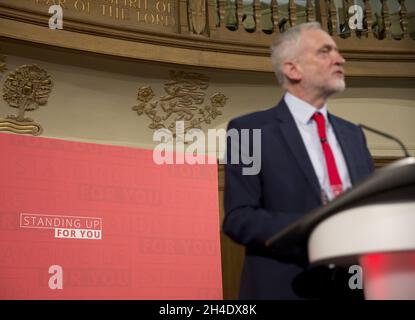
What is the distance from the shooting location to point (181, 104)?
5.74m

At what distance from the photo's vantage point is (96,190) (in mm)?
4641

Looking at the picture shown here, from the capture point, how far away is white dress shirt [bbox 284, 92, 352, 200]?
169 cm

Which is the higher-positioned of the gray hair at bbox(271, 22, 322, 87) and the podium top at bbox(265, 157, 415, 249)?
the gray hair at bbox(271, 22, 322, 87)

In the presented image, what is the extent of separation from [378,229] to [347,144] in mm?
573

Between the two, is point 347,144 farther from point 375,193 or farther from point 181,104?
point 181,104

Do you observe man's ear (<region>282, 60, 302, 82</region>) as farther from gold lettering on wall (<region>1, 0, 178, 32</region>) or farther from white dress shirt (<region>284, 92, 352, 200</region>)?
gold lettering on wall (<region>1, 0, 178, 32</region>)

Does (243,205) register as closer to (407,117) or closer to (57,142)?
(57,142)

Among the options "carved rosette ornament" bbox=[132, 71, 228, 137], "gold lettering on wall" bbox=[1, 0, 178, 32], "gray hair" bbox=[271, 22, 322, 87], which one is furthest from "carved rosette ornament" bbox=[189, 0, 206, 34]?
"gray hair" bbox=[271, 22, 322, 87]

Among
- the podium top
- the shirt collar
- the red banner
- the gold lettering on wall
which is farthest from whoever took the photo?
the gold lettering on wall

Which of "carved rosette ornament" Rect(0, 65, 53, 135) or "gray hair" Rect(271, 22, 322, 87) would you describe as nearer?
"gray hair" Rect(271, 22, 322, 87)

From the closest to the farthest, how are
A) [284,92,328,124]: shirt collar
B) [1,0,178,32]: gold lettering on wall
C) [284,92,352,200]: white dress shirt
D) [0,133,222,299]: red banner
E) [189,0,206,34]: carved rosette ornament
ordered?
1. [284,92,352,200]: white dress shirt
2. [284,92,328,124]: shirt collar
3. [0,133,222,299]: red banner
4. [1,0,178,32]: gold lettering on wall
5. [189,0,206,34]: carved rosette ornament

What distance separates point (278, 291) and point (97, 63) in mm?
4214
